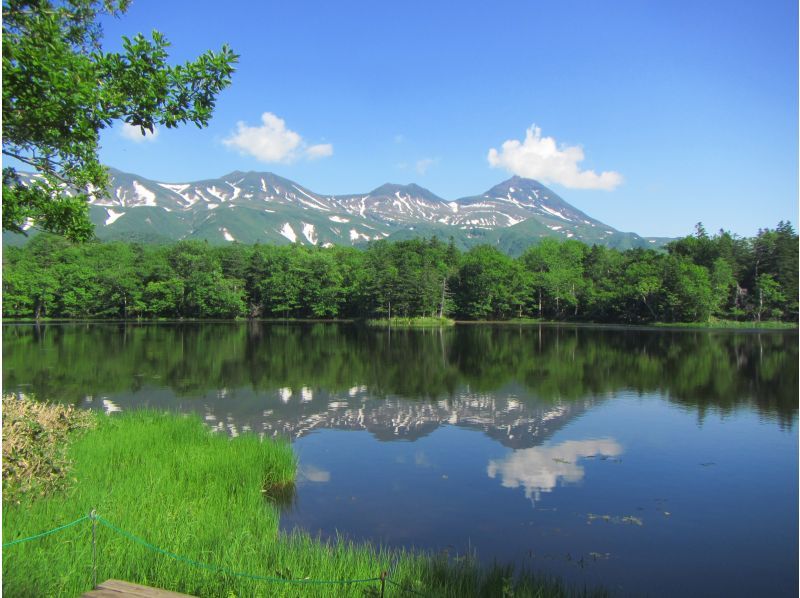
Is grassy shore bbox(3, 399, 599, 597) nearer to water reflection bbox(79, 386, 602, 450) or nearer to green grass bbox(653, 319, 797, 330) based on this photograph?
water reflection bbox(79, 386, 602, 450)

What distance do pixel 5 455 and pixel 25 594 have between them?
3.37 m

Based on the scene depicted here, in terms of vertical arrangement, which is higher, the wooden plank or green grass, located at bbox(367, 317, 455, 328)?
the wooden plank

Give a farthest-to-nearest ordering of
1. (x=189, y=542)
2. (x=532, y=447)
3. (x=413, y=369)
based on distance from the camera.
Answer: (x=413, y=369), (x=532, y=447), (x=189, y=542)

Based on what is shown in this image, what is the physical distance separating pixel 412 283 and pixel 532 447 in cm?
7779

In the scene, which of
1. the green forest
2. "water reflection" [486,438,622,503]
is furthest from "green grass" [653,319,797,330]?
"water reflection" [486,438,622,503]

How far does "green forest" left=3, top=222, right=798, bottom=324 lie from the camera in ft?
298

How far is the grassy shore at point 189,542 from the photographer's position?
7074 mm

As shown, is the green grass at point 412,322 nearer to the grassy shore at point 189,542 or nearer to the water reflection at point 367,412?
the water reflection at point 367,412

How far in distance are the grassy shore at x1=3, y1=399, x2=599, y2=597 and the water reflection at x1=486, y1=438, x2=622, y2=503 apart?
5.12 m

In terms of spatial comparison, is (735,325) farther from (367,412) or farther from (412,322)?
(367,412)

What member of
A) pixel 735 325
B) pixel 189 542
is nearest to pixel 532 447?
pixel 189 542

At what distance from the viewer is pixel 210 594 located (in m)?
7.00

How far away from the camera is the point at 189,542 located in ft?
27.7

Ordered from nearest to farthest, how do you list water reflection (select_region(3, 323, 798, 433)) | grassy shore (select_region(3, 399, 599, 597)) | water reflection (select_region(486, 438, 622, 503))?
grassy shore (select_region(3, 399, 599, 597)) → water reflection (select_region(486, 438, 622, 503)) → water reflection (select_region(3, 323, 798, 433))
